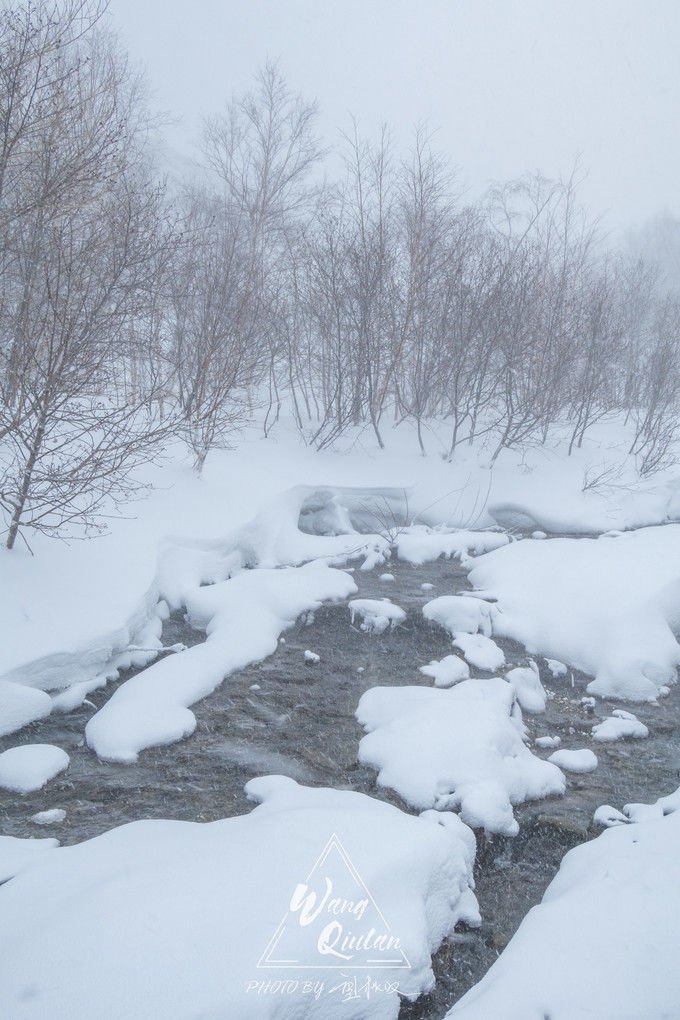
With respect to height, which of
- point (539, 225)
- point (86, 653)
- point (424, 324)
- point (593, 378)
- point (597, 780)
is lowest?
point (597, 780)

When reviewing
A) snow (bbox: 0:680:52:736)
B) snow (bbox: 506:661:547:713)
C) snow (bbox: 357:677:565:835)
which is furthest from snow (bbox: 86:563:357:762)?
snow (bbox: 506:661:547:713)

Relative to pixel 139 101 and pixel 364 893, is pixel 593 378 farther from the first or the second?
pixel 364 893

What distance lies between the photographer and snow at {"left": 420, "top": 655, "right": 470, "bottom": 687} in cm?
571

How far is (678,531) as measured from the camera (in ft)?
32.4

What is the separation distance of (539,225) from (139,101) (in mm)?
10933

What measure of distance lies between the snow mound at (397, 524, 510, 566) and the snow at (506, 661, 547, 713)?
11.4ft

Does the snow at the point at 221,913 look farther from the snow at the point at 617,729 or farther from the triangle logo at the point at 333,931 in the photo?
the snow at the point at 617,729

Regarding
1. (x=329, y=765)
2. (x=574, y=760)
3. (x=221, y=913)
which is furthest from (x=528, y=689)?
(x=221, y=913)

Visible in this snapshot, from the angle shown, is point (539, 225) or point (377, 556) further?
point (539, 225)

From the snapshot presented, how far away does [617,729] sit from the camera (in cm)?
518

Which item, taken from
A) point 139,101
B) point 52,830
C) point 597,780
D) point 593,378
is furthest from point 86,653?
point 139,101

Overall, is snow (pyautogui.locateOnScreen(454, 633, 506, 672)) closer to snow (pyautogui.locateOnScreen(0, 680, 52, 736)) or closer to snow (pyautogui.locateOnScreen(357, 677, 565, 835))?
snow (pyautogui.locateOnScreen(357, 677, 565, 835))

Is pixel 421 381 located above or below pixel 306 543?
above

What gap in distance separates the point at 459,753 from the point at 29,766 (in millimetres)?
3029
